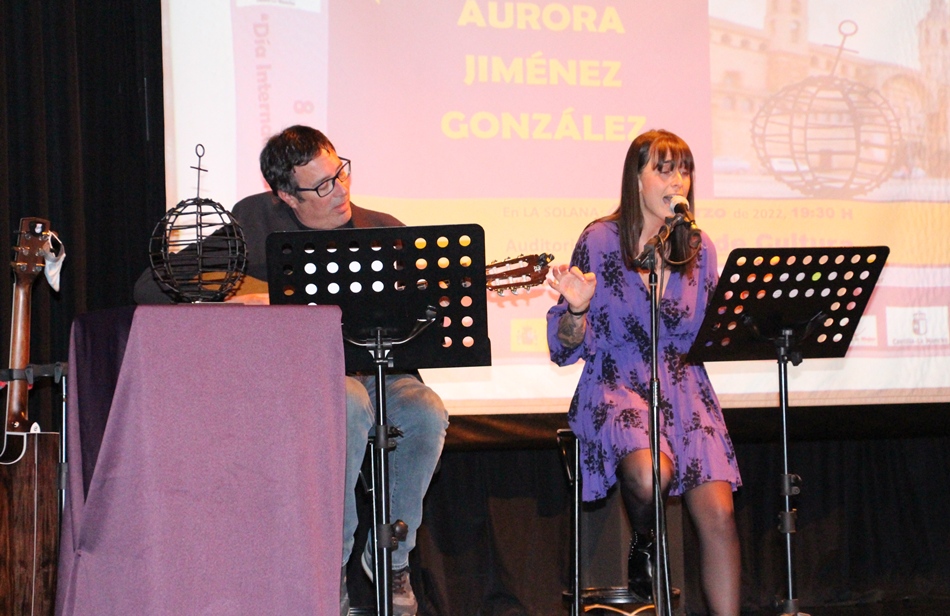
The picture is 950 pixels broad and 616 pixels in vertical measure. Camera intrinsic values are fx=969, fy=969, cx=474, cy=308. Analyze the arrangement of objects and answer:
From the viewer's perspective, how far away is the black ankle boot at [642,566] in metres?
2.81

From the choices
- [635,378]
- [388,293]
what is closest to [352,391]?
[388,293]

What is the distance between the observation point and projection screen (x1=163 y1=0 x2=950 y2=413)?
362 centimetres

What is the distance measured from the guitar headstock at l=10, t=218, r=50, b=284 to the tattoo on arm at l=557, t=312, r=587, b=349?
5.16ft

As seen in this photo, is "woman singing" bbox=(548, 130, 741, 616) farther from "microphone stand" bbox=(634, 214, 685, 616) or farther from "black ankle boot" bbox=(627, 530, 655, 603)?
"microphone stand" bbox=(634, 214, 685, 616)

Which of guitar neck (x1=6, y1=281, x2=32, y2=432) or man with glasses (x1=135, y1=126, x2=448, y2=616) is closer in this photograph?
man with glasses (x1=135, y1=126, x2=448, y2=616)

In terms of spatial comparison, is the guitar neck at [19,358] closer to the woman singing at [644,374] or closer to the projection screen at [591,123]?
the projection screen at [591,123]

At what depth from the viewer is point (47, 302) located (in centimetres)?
347

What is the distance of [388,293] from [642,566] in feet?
3.79

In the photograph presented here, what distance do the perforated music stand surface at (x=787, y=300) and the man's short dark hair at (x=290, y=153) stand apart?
4.04ft

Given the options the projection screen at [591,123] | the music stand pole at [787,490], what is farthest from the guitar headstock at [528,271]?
the projection screen at [591,123]

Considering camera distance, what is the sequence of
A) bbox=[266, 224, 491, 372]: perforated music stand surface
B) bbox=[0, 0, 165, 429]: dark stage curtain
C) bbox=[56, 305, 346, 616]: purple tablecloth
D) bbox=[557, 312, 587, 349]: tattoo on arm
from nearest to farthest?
1. bbox=[56, 305, 346, 616]: purple tablecloth
2. bbox=[266, 224, 491, 372]: perforated music stand surface
3. bbox=[557, 312, 587, 349]: tattoo on arm
4. bbox=[0, 0, 165, 429]: dark stage curtain

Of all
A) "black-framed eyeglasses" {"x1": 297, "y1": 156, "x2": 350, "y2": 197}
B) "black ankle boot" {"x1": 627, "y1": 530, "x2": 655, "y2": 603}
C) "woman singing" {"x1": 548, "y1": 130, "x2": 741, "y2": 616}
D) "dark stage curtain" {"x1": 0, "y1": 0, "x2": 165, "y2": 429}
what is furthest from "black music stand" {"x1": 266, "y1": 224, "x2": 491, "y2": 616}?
"dark stage curtain" {"x1": 0, "y1": 0, "x2": 165, "y2": 429}

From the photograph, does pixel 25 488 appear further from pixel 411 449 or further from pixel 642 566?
pixel 642 566

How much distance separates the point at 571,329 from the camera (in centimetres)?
285
